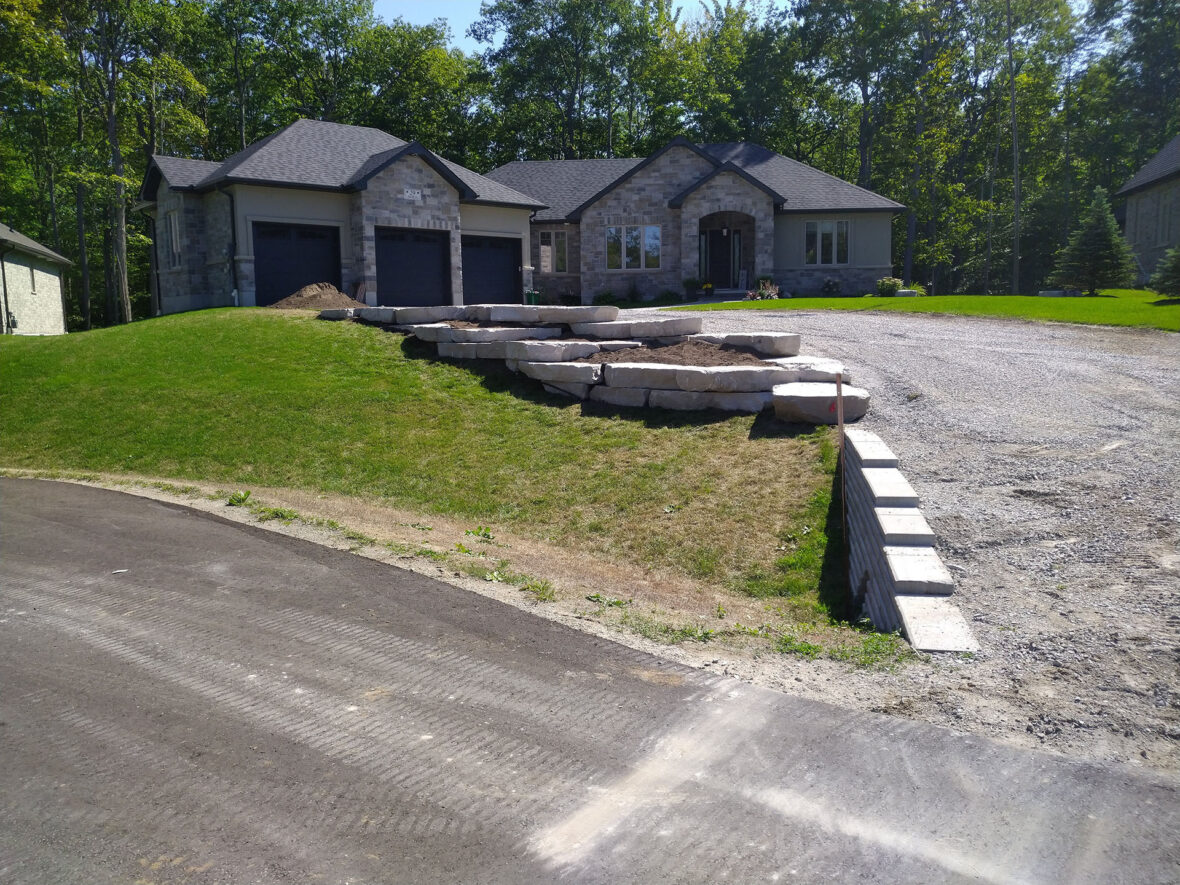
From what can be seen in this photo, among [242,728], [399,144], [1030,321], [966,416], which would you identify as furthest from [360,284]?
[242,728]

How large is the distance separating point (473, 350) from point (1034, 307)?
13718 millimetres

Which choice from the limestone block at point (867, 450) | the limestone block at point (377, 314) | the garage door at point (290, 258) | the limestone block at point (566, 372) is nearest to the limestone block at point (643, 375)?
the limestone block at point (566, 372)

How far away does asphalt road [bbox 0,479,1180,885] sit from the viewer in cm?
327

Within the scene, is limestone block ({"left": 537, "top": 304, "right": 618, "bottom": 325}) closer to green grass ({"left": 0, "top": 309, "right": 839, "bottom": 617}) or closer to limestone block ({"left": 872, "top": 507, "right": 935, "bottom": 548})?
green grass ({"left": 0, "top": 309, "right": 839, "bottom": 617})

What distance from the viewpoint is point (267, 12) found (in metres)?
44.3

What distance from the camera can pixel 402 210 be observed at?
2580cm

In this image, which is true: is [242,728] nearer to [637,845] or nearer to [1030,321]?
[637,845]

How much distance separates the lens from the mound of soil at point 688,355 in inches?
458

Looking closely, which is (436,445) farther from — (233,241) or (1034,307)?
(233,241)

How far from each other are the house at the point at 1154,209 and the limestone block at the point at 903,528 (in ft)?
121

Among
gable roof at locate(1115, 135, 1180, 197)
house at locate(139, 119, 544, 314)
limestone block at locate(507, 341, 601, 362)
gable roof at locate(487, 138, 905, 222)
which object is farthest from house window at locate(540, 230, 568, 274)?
gable roof at locate(1115, 135, 1180, 197)

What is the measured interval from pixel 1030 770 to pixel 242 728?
11.6ft

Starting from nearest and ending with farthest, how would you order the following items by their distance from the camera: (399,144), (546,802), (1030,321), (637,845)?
(637,845) < (546,802) < (1030,321) < (399,144)

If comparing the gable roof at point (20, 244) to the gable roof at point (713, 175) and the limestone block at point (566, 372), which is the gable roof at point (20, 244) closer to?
the gable roof at point (713, 175)
